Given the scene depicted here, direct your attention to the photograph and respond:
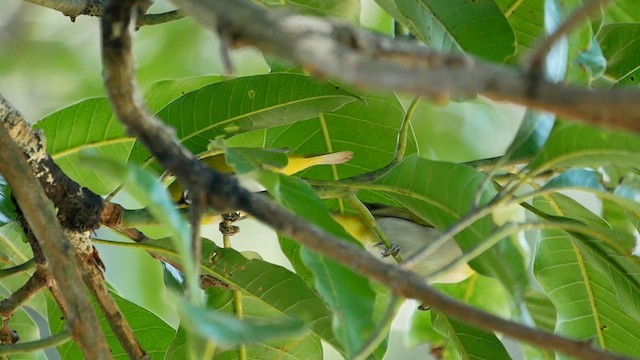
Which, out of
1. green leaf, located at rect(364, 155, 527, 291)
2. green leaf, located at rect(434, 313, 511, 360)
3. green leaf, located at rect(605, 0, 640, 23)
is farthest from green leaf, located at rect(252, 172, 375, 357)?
green leaf, located at rect(605, 0, 640, 23)

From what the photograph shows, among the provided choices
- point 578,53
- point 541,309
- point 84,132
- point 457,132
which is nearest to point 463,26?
point 578,53

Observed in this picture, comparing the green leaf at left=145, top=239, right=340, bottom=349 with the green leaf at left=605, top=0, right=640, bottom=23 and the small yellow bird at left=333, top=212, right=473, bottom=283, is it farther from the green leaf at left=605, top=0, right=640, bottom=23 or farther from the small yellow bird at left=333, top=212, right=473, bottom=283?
the small yellow bird at left=333, top=212, right=473, bottom=283

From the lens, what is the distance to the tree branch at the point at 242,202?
411 mm

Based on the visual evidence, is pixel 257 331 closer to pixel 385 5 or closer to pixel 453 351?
pixel 385 5

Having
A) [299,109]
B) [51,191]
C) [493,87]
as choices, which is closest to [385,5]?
[299,109]

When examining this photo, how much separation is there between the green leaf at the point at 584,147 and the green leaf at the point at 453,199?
0.06 m

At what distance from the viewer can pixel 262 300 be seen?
95 cm

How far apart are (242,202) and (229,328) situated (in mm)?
68

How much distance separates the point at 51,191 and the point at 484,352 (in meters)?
0.46

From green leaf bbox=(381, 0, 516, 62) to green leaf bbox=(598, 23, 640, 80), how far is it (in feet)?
0.89

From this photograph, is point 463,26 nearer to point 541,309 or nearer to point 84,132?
point 541,309

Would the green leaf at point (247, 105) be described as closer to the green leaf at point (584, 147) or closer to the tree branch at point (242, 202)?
the green leaf at point (584, 147)

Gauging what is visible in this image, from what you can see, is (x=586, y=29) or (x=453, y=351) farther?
(x=453, y=351)

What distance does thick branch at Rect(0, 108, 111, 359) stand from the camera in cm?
63
